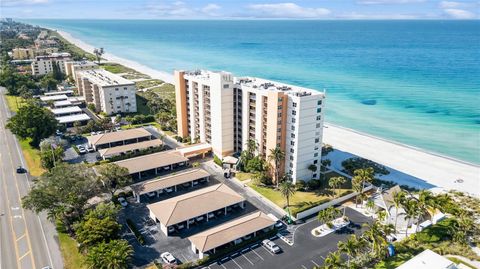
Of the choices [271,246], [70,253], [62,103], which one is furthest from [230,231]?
[62,103]

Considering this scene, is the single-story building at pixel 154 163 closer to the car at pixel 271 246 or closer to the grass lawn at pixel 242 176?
the grass lawn at pixel 242 176

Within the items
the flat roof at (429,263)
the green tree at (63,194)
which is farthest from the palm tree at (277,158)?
the green tree at (63,194)

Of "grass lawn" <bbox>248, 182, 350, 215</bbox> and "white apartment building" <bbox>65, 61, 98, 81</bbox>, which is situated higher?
"white apartment building" <bbox>65, 61, 98, 81</bbox>

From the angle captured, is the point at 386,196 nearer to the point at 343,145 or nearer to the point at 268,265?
the point at 268,265

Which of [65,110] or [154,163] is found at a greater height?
[65,110]

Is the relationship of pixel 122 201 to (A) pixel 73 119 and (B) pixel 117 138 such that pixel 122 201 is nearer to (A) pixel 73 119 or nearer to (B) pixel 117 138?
(B) pixel 117 138

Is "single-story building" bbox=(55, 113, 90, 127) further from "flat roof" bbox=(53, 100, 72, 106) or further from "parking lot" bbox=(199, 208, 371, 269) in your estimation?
"parking lot" bbox=(199, 208, 371, 269)

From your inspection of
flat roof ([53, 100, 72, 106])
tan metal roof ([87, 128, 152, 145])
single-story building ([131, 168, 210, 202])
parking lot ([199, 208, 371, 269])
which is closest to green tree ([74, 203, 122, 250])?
single-story building ([131, 168, 210, 202])
